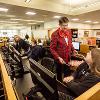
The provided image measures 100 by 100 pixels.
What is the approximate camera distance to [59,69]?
8.66 feet

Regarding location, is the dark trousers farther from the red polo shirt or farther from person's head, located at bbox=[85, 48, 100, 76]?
person's head, located at bbox=[85, 48, 100, 76]

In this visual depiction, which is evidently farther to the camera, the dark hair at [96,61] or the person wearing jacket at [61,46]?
the person wearing jacket at [61,46]

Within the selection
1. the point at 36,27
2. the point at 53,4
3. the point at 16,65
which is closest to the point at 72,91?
the point at 16,65

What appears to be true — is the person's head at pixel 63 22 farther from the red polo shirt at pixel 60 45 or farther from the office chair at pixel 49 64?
the office chair at pixel 49 64

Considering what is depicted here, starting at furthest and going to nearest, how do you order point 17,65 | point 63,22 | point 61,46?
1. point 17,65
2. point 61,46
3. point 63,22

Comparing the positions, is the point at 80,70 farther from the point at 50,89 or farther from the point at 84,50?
the point at 84,50

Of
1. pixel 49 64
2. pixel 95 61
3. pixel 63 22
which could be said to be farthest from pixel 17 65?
pixel 95 61

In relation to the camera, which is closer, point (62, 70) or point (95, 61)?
point (95, 61)

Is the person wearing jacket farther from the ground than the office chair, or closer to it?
farther from the ground

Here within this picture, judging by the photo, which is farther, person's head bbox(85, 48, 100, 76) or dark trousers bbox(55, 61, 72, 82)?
dark trousers bbox(55, 61, 72, 82)

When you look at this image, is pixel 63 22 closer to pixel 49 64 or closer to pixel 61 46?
pixel 61 46

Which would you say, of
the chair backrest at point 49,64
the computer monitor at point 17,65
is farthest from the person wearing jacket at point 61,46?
the computer monitor at point 17,65

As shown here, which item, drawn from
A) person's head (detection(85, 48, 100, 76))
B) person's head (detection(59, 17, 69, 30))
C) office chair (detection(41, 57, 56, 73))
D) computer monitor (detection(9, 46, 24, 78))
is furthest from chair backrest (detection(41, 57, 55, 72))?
person's head (detection(85, 48, 100, 76))

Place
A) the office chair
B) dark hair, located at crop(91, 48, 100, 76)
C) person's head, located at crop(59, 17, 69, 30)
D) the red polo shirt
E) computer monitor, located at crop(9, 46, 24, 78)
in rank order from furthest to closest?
computer monitor, located at crop(9, 46, 24, 78) → the red polo shirt → person's head, located at crop(59, 17, 69, 30) → the office chair → dark hair, located at crop(91, 48, 100, 76)
